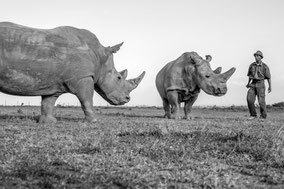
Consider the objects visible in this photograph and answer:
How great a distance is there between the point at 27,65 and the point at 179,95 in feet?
17.8

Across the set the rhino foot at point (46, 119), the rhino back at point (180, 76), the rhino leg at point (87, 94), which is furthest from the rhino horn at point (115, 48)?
the rhino back at point (180, 76)

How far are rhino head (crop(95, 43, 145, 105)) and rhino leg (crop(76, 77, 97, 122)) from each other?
0.64m

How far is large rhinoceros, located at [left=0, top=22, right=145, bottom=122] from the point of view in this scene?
26.4 feet

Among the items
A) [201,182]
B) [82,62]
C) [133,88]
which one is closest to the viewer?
[201,182]

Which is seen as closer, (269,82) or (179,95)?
(179,95)

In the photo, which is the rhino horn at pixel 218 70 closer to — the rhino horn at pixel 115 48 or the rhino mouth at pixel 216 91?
the rhino mouth at pixel 216 91

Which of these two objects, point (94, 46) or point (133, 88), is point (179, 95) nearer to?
point (133, 88)

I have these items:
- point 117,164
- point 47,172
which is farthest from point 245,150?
point 47,172

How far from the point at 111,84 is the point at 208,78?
136 inches

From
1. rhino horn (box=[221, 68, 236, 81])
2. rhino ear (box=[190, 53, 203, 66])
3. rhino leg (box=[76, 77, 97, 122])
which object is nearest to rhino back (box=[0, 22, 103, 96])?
rhino leg (box=[76, 77, 97, 122])

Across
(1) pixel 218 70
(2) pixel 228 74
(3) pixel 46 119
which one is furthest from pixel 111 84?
(1) pixel 218 70

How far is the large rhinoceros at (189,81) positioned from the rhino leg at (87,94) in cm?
361

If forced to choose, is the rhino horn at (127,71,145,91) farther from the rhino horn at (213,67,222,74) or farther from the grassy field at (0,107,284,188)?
the grassy field at (0,107,284,188)

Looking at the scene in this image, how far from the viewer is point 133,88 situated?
33.2ft
